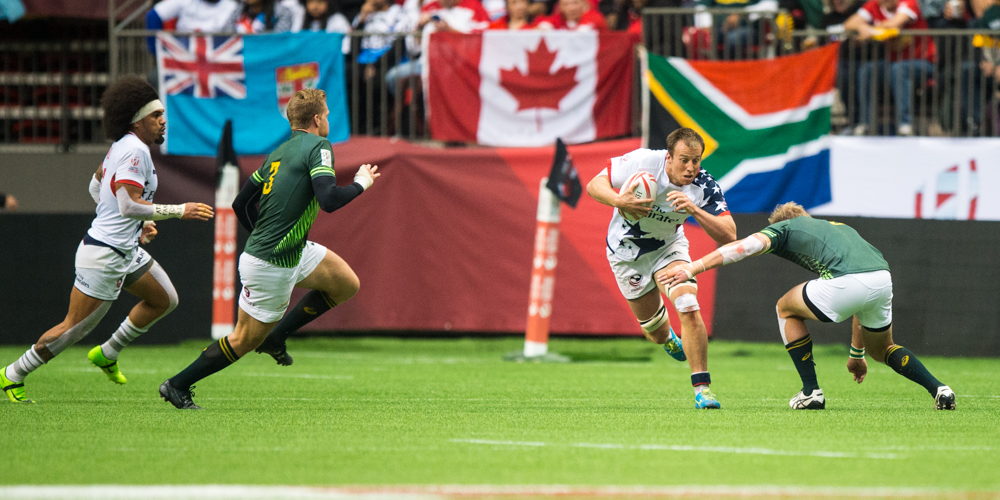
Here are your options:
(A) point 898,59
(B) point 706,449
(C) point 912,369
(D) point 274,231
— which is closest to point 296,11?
(A) point 898,59

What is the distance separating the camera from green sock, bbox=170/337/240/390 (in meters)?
7.03

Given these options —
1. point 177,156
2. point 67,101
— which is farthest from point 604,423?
point 67,101

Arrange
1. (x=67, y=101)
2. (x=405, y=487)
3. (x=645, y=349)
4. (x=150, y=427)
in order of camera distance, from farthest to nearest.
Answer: (x=67, y=101)
(x=645, y=349)
(x=150, y=427)
(x=405, y=487)

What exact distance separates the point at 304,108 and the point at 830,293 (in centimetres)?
365

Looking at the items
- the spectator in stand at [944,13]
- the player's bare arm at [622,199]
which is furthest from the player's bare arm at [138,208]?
the spectator in stand at [944,13]

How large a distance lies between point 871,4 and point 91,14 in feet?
33.5

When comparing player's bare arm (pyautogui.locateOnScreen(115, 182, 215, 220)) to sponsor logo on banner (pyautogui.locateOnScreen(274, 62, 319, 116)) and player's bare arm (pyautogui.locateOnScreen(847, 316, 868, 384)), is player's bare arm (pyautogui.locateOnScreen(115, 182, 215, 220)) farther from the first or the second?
sponsor logo on banner (pyautogui.locateOnScreen(274, 62, 319, 116))

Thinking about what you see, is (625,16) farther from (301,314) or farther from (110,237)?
(110,237)

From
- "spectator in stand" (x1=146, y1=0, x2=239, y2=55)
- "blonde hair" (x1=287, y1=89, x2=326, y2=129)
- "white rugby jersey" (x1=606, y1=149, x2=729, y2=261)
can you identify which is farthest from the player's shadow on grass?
"spectator in stand" (x1=146, y1=0, x2=239, y2=55)

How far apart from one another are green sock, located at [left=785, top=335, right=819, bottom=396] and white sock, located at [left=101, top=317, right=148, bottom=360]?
4.65 metres

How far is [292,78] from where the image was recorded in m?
13.6

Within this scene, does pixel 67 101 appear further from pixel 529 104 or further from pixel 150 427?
pixel 150 427

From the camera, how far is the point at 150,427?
638 centimetres

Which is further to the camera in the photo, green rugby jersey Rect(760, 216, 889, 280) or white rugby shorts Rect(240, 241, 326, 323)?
green rugby jersey Rect(760, 216, 889, 280)
